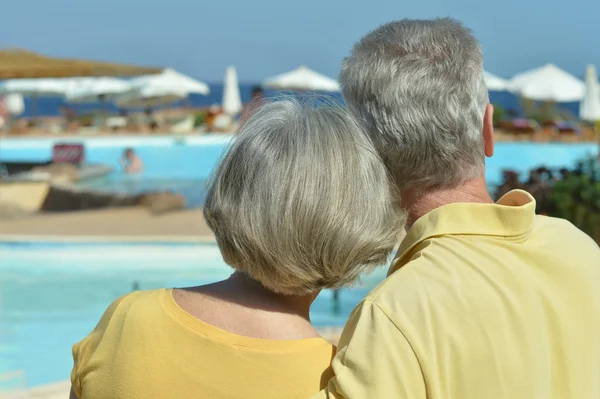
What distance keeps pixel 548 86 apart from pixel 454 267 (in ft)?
86.9

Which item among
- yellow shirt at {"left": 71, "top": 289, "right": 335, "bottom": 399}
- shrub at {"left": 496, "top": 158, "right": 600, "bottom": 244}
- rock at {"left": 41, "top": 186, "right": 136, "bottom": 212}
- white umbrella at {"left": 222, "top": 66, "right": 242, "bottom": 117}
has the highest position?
yellow shirt at {"left": 71, "top": 289, "right": 335, "bottom": 399}

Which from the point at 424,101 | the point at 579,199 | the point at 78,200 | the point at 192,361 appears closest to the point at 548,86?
the point at 78,200

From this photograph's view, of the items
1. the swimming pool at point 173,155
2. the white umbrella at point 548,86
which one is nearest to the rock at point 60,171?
the swimming pool at point 173,155

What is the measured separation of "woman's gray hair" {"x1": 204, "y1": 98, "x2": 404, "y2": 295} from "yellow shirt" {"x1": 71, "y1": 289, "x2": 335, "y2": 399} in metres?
0.14

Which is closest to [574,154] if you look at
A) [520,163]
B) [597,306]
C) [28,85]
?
[520,163]

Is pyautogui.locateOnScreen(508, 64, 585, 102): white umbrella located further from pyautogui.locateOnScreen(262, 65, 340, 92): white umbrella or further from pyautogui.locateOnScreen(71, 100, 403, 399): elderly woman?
pyautogui.locateOnScreen(71, 100, 403, 399): elderly woman

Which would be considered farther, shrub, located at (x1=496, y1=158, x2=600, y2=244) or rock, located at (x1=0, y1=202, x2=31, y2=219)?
rock, located at (x1=0, y1=202, x2=31, y2=219)

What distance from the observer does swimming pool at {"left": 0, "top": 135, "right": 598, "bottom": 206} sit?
17.2m

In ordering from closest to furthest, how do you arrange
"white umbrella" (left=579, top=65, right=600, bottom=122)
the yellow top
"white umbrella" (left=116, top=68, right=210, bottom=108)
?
the yellow top
"white umbrella" (left=579, top=65, right=600, bottom=122)
"white umbrella" (left=116, top=68, right=210, bottom=108)

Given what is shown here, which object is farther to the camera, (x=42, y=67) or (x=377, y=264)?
(x=42, y=67)

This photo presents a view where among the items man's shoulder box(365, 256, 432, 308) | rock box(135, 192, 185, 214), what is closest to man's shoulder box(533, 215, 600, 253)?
man's shoulder box(365, 256, 432, 308)

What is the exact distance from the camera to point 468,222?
60.9 inches

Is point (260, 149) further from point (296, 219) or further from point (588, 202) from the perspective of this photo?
point (588, 202)

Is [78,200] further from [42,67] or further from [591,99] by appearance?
[591,99]
